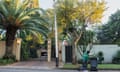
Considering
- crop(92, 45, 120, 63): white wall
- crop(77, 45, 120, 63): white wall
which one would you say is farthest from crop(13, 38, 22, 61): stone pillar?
crop(92, 45, 120, 63): white wall

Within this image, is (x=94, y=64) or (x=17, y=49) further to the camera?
(x=17, y=49)

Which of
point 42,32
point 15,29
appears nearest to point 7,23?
point 15,29

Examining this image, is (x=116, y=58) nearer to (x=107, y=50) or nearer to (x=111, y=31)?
(x=107, y=50)

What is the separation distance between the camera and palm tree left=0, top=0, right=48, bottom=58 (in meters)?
39.9

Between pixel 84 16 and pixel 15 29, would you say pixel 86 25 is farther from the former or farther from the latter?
pixel 15 29

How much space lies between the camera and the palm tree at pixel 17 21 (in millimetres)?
39906

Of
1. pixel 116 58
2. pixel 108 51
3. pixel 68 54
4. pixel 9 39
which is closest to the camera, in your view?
pixel 9 39

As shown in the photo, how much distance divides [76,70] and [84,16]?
834cm

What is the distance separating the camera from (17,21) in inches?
1580

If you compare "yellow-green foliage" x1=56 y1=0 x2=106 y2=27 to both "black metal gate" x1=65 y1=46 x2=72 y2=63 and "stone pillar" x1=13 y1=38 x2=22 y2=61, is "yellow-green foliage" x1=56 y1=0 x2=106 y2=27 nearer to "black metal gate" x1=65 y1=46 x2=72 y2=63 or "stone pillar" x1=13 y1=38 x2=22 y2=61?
"black metal gate" x1=65 y1=46 x2=72 y2=63

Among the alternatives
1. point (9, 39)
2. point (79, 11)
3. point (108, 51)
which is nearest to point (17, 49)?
point (9, 39)

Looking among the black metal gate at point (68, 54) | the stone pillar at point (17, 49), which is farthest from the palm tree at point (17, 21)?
the black metal gate at point (68, 54)

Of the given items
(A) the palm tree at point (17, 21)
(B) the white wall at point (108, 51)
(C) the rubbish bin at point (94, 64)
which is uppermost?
(A) the palm tree at point (17, 21)

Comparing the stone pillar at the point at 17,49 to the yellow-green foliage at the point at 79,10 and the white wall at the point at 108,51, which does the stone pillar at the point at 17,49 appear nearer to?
the yellow-green foliage at the point at 79,10
